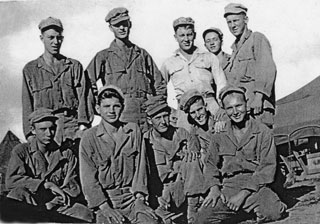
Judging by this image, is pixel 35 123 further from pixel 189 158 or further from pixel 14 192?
pixel 189 158

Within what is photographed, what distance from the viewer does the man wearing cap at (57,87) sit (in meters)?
5.77

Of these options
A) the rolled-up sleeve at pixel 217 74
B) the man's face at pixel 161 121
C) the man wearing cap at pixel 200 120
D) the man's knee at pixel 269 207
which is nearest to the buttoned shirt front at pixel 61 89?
the man's face at pixel 161 121

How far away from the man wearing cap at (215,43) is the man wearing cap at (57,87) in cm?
96

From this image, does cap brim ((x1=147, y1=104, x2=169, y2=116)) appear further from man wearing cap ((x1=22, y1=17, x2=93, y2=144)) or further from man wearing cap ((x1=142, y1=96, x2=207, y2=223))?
man wearing cap ((x1=22, y1=17, x2=93, y2=144))

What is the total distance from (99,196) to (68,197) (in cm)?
28

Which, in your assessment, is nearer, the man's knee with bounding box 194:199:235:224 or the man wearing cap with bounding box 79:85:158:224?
the man's knee with bounding box 194:199:235:224

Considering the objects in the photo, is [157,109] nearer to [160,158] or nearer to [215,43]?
[160,158]

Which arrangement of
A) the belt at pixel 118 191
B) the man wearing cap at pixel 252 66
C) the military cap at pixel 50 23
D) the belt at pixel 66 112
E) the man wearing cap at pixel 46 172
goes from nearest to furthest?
the man wearing cap at pixel 252 66 < the belt at pixel 118 191 < the man wearing cap at pixel 46 172 < the belt at pixel 66 112 < the military cap at pixel 50 23

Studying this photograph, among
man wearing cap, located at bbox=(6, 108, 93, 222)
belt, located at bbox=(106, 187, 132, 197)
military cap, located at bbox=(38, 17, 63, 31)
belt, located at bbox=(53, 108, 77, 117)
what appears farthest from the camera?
military cap, located at bbox=(38, 17, 63, 31)

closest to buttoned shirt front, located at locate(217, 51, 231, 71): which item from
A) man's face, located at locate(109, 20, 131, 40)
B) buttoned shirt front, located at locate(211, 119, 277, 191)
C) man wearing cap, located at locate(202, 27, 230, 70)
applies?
man wearing cap, located at locate(202, 27, 230, 70)

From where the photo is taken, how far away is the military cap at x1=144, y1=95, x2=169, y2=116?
5.56m

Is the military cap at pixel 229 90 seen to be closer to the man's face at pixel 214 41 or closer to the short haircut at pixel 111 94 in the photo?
the man's face at pixel 214 41

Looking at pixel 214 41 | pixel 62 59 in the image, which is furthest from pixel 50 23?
pixel 214 41

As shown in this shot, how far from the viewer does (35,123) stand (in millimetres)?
5781
